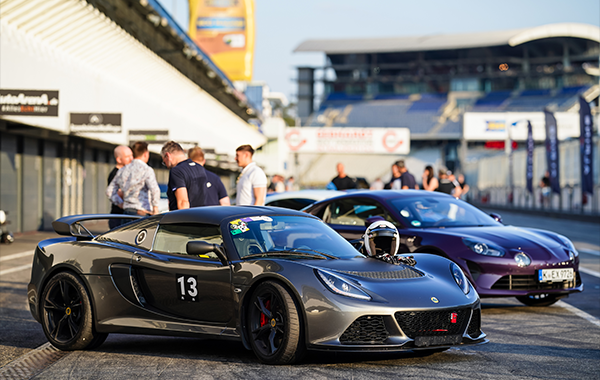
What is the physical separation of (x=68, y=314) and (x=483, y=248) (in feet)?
13.2

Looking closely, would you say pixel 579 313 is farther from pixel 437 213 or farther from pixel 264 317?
pixel 264 317

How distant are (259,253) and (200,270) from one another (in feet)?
1.39

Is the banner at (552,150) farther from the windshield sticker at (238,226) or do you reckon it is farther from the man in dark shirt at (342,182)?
the windshield sticker at (238,226)

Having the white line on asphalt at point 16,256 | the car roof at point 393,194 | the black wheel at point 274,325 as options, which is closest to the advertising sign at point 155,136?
the white line on asphalt at point 16,256

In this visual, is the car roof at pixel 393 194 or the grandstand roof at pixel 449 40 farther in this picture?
the grandstand roof at pixel 449 40

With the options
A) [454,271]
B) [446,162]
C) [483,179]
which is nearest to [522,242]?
[454,271]

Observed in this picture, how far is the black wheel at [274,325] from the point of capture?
511cm

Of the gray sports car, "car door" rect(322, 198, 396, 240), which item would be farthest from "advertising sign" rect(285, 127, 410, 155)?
the gray sports car

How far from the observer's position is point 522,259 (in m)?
7.89

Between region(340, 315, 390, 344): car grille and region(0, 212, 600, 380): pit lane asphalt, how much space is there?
0.21 meters

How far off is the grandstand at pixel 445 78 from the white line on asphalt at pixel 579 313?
71.6 m

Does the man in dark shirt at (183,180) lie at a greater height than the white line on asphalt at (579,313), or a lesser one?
greater

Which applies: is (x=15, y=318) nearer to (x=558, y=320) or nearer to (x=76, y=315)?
(x=76, y=315)

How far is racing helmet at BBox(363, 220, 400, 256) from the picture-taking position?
6.32 meters
